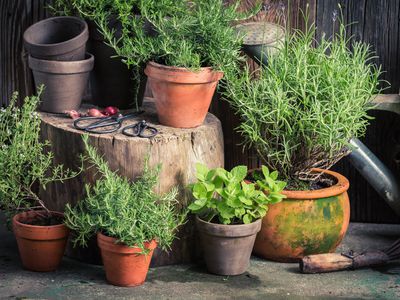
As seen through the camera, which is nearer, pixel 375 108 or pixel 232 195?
pixel 232 195

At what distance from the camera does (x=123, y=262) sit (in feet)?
14.2

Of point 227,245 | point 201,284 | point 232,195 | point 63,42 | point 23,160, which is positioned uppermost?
point 63,42

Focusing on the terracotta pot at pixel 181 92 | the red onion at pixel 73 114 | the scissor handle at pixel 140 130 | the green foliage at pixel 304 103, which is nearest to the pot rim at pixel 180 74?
the terracotta pot at pixel 181 92

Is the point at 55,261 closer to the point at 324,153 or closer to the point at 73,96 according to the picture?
the point at 73,96

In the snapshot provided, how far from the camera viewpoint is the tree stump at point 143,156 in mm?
4469

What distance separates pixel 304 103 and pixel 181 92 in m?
0.68

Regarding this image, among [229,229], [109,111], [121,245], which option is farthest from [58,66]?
[229,229]

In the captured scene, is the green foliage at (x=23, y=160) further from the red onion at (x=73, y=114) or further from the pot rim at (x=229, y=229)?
the pot rim at (x=229, y=229)

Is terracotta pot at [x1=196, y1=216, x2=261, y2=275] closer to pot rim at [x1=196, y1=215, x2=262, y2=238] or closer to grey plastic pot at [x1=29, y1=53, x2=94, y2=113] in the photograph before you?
pot rim at [x1=196, y1=215, x2=262, y2=238]

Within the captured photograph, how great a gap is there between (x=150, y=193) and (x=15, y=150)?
76 centimetres

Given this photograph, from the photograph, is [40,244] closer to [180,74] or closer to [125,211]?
[125,211]

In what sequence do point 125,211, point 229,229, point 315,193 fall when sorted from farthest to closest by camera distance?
1. point 315,193
2. point 229,229
3. point 125,211

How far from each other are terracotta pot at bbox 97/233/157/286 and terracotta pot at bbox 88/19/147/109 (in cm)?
99

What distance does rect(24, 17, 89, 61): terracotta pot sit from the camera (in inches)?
183
